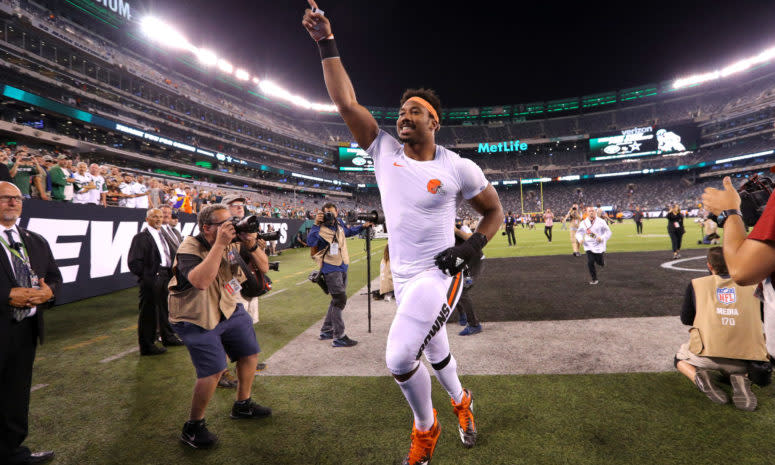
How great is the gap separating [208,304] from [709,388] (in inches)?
178

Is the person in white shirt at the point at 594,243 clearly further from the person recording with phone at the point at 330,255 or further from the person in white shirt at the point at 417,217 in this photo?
the person in white shirt at the point at 417,217

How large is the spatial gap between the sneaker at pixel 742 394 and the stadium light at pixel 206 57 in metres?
62.5

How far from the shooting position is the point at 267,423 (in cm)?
309

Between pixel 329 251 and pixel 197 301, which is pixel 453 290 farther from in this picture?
pixel 329 251

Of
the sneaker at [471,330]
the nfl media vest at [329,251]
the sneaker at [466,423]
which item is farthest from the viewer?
the nfl media vest at [329,251]

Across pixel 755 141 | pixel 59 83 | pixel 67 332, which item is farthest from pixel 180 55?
pixel 755 141

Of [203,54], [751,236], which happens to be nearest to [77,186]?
[751,236]

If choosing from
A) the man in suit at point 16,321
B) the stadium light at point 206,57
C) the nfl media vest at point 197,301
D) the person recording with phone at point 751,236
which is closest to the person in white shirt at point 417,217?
the person recording with phone at point 751,236

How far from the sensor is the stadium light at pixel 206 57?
165 feet

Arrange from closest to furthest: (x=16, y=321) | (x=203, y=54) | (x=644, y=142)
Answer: (x=16, y=321) < (x=203, y=54) < (x=644, y=142)

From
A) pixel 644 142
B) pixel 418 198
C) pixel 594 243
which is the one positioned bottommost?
pixel 594 243

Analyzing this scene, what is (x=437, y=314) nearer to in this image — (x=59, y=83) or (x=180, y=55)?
(x=59, y=83)

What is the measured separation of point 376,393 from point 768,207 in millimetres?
3271

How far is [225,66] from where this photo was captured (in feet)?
176
